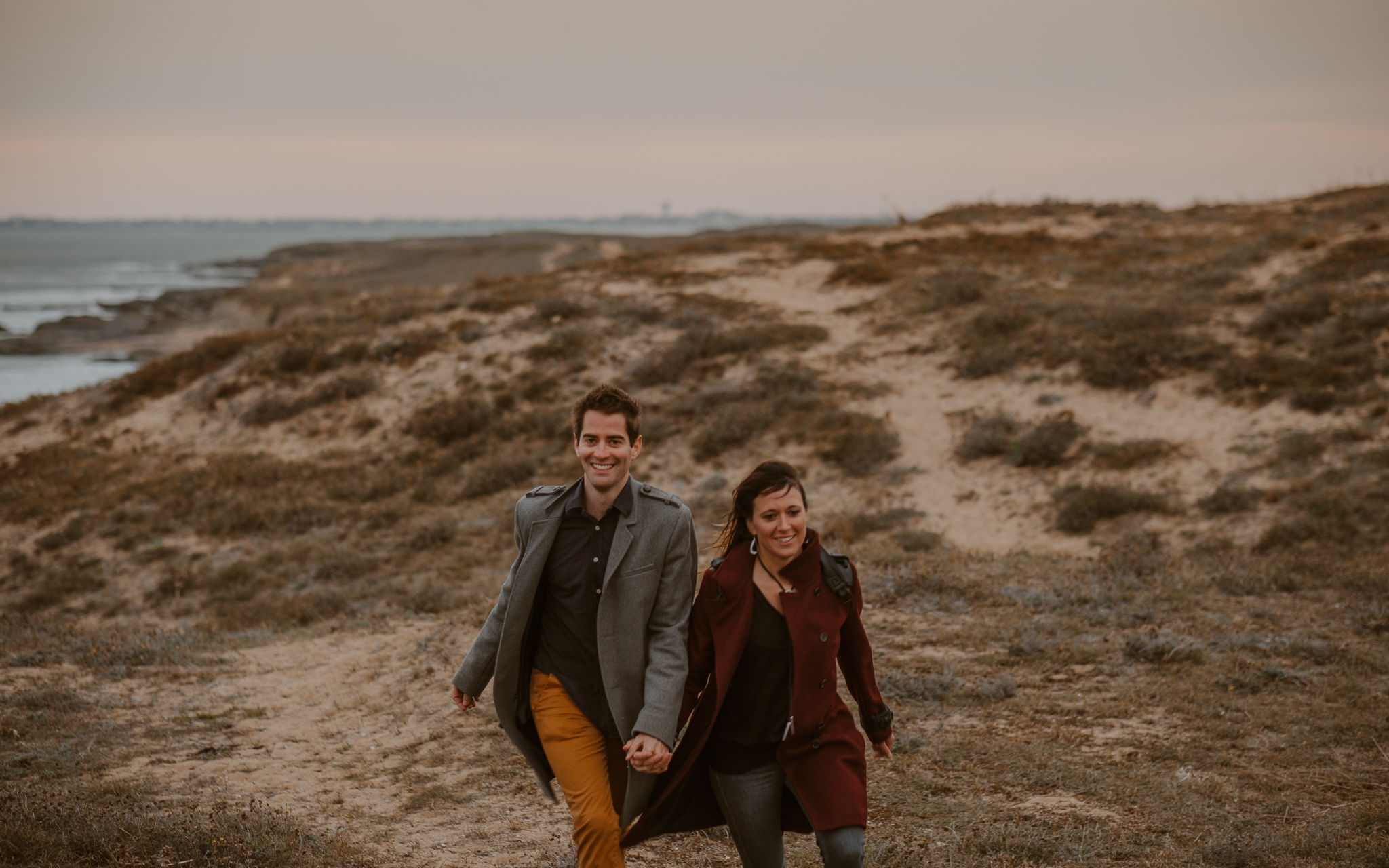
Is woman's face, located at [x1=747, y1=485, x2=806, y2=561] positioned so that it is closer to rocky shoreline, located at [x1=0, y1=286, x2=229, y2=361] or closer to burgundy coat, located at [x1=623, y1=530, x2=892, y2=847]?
burgundy coat, located at [x1=623, y1=530, x2=892, y2=847]

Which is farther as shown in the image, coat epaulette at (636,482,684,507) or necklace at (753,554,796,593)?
coat epaulette at (636,482,684,507)

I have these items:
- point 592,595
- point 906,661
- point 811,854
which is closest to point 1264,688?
point 906,661

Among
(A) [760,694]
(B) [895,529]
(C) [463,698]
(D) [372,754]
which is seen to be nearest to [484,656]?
(C) [463,698]

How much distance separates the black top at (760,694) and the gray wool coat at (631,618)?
24 centimetres

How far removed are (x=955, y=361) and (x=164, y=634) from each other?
1350 cm

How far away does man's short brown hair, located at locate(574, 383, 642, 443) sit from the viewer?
3.49 meters

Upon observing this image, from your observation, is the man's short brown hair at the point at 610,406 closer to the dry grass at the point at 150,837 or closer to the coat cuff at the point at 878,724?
the coat cuff at the point at 878,724

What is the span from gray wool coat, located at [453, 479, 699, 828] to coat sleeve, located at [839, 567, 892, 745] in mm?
646

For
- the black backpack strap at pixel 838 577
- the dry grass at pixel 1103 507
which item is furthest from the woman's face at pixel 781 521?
the dry grass at pixel 1103 507

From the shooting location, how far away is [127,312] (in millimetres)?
56188

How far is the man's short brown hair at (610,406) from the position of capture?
3488 millimetres

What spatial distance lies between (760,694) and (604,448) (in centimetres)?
111

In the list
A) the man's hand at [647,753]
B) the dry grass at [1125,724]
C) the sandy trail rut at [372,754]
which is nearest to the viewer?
the man's hand at [647,753]

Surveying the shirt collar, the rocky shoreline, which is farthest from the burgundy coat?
the rocky shoreline
